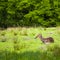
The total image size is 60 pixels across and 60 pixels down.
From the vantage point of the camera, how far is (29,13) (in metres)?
33.5

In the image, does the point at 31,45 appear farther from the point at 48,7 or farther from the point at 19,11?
the point at 19,11

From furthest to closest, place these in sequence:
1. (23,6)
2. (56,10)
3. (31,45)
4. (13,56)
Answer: (23,6) → (56,10) → (31,45) → (13,56)

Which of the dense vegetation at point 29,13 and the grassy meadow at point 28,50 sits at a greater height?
the grassy meadow at point 28,50

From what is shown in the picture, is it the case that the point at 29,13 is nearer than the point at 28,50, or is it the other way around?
the point at 28,50

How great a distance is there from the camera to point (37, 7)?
33469mm

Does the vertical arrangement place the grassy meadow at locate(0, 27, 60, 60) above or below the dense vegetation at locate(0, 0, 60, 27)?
Result: above

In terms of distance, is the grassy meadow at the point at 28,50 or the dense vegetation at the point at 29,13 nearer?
the grassy meadow at the point at 28,50

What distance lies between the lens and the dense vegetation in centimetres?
3231

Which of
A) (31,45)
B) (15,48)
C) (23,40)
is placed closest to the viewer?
(15,48)

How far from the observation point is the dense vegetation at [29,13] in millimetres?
32312

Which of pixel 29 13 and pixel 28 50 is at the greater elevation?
pixel 28 50

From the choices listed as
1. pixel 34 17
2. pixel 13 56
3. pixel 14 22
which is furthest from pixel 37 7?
pixel 13 56

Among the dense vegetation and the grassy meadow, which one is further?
the dense vegetation

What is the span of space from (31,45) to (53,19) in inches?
881
